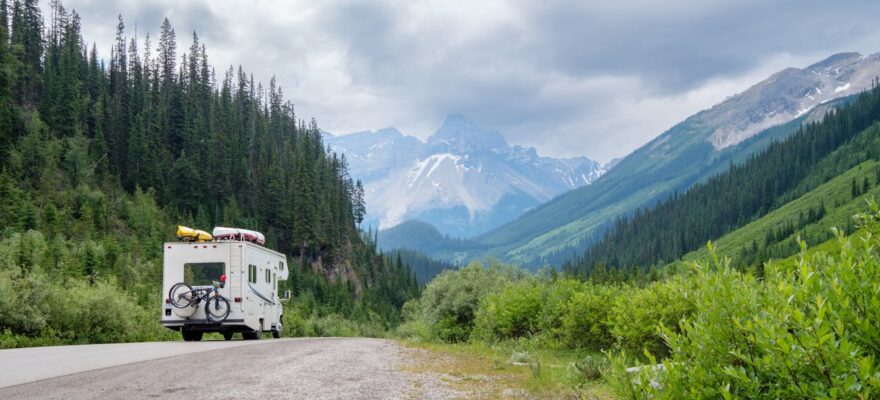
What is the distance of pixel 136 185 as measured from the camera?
87375 millimetres

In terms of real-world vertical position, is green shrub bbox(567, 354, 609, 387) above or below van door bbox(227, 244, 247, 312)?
below

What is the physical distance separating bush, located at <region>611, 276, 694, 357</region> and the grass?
6.89 feet

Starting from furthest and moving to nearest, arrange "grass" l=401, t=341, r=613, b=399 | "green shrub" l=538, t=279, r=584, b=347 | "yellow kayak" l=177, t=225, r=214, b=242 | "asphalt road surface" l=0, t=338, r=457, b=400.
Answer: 1. "yellow kayak" l=177, t=225, r=214, b=242
2. "green shrub" l=538, t=279, r=584, b=347
3. "grass" l=401, t=341, r=613, b=399
4. "asphalt road surface" l=0, t=338, r=457, b=400

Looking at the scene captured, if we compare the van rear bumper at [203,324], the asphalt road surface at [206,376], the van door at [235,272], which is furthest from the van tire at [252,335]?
the asphalt road surface at [206,376]

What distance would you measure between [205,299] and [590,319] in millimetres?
14730

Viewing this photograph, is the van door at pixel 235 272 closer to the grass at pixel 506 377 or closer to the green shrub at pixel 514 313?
the grass at pixel 506 377

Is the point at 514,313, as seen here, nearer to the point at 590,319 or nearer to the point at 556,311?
the point at 556,311

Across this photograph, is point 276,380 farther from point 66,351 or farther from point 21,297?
point 21,297

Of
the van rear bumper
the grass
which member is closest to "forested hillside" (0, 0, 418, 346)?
the van rear bumper

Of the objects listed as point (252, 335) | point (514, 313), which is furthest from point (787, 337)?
point (252, 335)

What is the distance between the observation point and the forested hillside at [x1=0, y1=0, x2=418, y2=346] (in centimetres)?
3062

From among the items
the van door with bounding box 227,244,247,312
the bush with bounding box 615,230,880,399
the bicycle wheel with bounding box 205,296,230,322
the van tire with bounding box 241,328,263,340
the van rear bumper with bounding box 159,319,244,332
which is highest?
the bush with bounding box 615,230,880,399

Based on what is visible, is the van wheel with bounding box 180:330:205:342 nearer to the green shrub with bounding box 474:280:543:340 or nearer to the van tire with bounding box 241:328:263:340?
the van tire with bounding box 241:328:263:340

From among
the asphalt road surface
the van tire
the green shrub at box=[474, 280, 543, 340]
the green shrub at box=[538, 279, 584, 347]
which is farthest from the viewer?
the van tire
